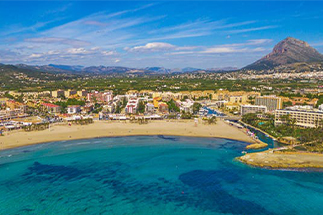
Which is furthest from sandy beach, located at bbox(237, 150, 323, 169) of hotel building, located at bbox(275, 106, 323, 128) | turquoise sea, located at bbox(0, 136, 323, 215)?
hotel building, located at bbox(275, 106, 323, 128)

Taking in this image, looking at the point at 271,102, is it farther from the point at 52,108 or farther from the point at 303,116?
the point at 52,108

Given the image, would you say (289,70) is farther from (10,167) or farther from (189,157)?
(10,167)

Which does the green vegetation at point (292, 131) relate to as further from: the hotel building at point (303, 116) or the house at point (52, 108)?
the house at point (52, 108)

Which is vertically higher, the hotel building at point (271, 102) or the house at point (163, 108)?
the hotel building at point (271, 102)

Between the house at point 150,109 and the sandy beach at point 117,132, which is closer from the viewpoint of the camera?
the sandy beach at point 117,132

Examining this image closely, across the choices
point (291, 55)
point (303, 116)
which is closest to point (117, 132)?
point (303, 116)

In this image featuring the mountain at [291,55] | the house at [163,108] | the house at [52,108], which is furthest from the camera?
the mountain at [291,55]

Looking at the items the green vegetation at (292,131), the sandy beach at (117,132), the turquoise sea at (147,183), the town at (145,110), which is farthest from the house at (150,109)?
the turquoise sea at (147,183)
